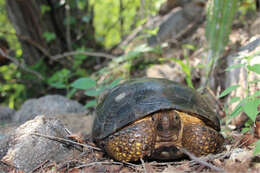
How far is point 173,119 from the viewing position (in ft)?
6.21

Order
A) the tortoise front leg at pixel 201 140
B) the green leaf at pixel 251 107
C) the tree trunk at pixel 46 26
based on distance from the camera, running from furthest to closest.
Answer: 1. the tree trunk at pixel 46 26
2. the tortoise front leg at pixel 201 140
3. the green leaf at pixel 251 107

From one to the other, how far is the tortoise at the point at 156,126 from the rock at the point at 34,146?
329 millimetres

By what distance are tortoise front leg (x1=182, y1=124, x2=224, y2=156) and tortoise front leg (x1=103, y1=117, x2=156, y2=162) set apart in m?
0.29

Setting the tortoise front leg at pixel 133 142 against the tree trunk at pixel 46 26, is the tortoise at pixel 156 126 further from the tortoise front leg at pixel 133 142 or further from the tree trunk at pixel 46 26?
the tree trunk at pixel 46 26

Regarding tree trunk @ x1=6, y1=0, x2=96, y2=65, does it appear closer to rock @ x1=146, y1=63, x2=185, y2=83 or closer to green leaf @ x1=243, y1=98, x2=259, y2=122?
rock @ x1=146, y1=63, x2=185, y2=83

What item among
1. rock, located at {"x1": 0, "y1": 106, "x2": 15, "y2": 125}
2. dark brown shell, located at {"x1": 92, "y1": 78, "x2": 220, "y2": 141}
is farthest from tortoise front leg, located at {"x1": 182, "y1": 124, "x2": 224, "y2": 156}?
rock, located at {"x1": 0, "y1": 106, "x2": 15, "y2": 125}

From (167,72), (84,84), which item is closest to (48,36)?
(167,72)

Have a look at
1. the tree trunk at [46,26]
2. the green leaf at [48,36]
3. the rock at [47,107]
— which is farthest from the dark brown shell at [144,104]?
the green leaf at [48,36]

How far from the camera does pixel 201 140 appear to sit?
1830mm

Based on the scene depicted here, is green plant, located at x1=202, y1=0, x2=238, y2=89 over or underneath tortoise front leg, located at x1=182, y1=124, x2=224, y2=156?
over

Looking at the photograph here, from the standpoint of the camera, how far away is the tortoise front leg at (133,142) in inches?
70.3

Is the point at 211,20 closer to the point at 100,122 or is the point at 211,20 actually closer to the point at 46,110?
the point at 100,122

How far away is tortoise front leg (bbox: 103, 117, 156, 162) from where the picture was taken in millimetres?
1786

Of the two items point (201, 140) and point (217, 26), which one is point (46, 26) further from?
point (201, 140)
